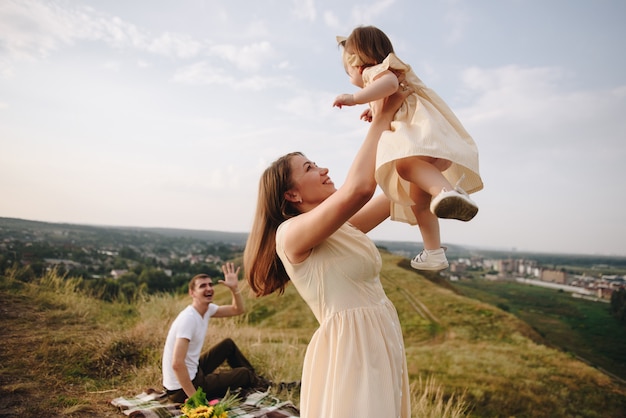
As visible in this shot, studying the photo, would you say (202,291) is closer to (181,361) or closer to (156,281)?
(181,361)

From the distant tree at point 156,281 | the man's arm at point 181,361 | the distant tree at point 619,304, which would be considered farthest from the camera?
the distant tree at point 619,304

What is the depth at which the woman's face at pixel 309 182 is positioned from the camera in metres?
1.96

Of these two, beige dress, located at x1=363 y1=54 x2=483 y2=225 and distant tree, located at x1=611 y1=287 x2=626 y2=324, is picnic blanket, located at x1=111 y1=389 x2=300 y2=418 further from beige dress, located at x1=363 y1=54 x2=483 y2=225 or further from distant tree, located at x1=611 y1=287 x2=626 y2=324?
distant tree, located at x1=611 y1=287 x2=626 y2=324

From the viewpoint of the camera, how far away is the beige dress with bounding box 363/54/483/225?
1.59 m

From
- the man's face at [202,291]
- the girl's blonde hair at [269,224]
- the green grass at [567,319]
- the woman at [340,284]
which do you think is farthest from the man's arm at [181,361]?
the green grass at [567,319]

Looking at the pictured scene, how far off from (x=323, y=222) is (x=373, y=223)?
27.4 inches

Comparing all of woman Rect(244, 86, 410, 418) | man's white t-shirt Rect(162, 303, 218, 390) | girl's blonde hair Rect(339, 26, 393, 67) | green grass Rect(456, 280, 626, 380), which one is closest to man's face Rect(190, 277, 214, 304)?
man's white t-shirt Rect(162, 303, 218, 390)

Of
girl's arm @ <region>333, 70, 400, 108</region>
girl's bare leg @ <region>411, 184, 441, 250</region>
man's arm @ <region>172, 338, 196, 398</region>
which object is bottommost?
man's arm @ <region>172, 338, 196, 398</region>

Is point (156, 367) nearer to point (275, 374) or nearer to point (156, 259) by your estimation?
point (275, 374)

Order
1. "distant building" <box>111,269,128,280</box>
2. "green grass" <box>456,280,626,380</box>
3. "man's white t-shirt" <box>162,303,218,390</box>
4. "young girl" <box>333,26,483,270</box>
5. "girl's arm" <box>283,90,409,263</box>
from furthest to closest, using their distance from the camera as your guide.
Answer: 1. "distant building" <box>111,269,128,280</box>
2. "green grass" <box>456,280,626,380</box>
3. "man's white t-shirt" <box>162,303,218,390</box>
4. "young girl" <box>333,26,483,270</box>
5. "girl's arm" <box>283,90,409,263</box>

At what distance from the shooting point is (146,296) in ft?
28.0

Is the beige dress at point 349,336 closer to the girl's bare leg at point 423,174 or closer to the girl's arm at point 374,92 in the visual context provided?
the girl's bare leg at point 423,174

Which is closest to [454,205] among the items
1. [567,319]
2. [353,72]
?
[353,72]

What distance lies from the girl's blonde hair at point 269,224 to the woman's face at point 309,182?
3cm
